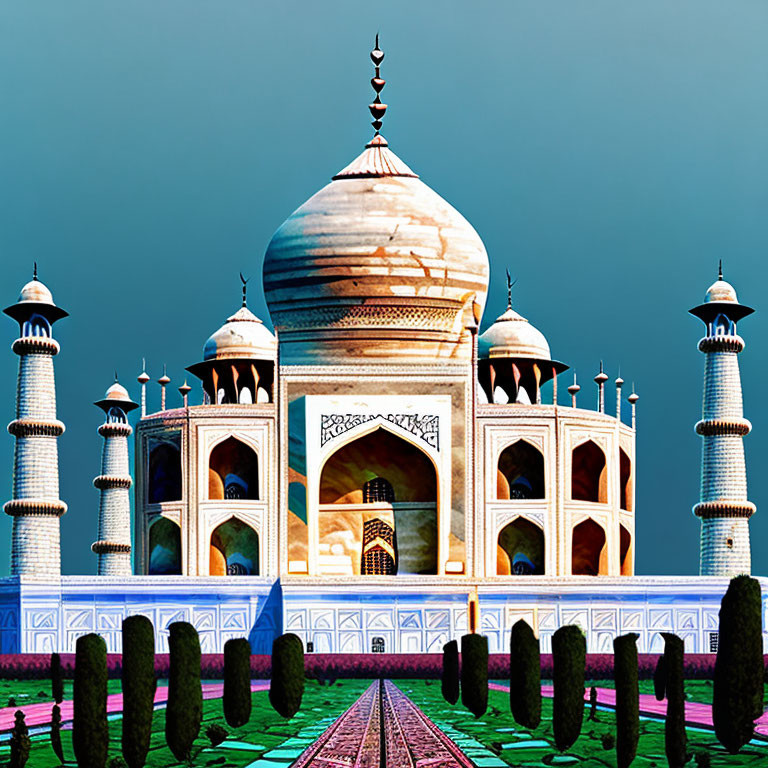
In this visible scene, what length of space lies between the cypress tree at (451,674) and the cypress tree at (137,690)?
17.5ft

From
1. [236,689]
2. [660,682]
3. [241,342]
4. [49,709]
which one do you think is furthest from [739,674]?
[241,342]

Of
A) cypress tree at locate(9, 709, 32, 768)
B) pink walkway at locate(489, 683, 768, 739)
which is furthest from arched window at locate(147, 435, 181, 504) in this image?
cypress tree at locate(9, 709, 32, 768)

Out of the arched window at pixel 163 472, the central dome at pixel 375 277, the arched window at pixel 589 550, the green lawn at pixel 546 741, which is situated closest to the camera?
the green lawn at pixel 546 741

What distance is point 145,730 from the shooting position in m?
14.5

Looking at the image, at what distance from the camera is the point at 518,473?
26.2 meters

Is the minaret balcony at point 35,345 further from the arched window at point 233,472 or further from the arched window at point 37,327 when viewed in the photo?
the arched window at point 233,472

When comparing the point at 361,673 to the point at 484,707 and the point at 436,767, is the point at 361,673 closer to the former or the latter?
the point at 484,707

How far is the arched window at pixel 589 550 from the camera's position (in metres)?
26.1

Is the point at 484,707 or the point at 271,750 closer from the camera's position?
the point at 271,750


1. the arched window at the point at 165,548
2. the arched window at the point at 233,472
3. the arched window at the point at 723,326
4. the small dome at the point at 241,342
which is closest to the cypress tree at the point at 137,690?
the arched window at the point at 233,472

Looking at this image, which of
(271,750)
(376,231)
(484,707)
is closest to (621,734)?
→ (271,750)

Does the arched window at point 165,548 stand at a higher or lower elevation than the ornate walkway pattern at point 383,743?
higher

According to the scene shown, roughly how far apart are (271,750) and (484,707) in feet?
10.9

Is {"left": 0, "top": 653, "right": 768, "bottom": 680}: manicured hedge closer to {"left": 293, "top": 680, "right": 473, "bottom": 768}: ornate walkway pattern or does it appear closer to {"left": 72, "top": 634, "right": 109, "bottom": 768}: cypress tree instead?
{"left": 293, "top": 680, "right": 473, "bottom": 768}: ornate walkway pattern
